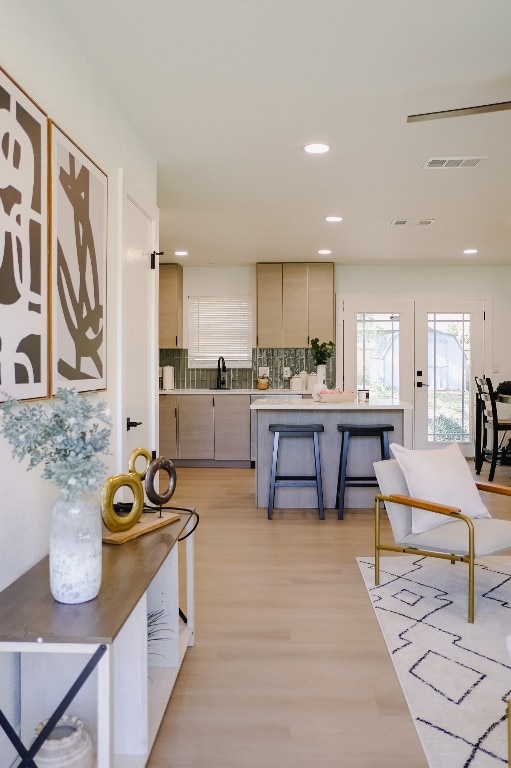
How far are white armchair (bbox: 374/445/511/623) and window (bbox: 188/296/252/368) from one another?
191 inches

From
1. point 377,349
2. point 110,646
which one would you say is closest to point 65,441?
point 110,646

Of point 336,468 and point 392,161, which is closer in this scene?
point 392,161

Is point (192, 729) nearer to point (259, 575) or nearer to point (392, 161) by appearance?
point (259, 575)

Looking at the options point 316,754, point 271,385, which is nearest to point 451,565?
point 316,754

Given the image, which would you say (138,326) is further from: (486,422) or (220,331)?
(486,422)

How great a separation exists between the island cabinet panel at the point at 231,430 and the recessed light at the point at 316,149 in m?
4.11

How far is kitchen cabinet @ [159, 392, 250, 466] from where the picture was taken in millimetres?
7609

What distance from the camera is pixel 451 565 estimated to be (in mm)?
3873

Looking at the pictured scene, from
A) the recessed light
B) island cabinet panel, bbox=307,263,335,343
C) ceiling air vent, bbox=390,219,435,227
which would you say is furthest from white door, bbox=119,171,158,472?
island cabinet panel, bbox=307,263,335,343

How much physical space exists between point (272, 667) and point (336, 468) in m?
3.02

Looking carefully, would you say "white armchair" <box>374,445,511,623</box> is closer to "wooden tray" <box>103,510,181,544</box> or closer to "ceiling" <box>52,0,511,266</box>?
"wooden tray" <box>103,510,181,544</box>

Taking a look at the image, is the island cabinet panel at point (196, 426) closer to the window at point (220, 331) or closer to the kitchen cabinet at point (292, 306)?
the window at point (220, 331)

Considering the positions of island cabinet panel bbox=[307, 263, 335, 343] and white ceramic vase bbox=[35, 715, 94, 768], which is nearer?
white ceramic vase bbox=[35, 715, 94, 768]

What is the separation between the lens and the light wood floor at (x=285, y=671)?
2.03 m
